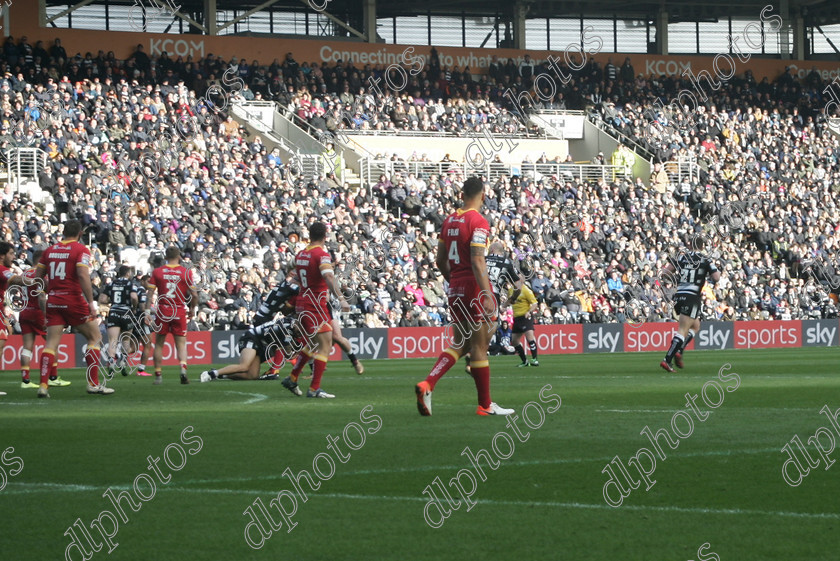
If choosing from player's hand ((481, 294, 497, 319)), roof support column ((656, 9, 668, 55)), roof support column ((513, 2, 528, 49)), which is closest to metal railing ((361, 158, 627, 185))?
roof support column ((513, 2, 528, 49))

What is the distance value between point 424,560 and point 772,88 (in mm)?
50845

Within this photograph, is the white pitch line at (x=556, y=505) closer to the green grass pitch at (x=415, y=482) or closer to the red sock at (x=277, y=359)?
the green grass pitch at (x=415, y=482)

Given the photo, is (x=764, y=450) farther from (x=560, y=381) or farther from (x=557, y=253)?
(x=557, y=253)

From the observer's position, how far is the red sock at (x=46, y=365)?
15969 millimetres

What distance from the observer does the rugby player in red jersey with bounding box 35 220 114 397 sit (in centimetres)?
1570

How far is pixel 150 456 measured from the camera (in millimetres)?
9438

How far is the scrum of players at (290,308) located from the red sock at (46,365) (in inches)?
Result: 0.5

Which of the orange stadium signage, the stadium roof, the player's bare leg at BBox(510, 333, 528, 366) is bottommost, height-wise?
the player's bare leg at BBox(510, 333, 528, 366)

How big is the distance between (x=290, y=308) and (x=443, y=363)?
7.25m

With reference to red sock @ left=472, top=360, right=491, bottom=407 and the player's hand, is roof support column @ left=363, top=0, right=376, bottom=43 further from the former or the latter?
the player's hand

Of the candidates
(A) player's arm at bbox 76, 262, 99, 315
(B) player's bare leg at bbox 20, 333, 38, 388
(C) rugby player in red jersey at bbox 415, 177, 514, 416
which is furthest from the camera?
(B) player's bare leg at bbox 20, 333, 38, 388

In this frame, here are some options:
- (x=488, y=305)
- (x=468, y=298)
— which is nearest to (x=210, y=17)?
(x=468, y=298)

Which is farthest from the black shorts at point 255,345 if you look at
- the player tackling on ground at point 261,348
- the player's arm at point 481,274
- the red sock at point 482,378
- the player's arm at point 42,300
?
the player's arm at point 481,274

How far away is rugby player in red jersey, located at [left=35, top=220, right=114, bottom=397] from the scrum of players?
1 cm
